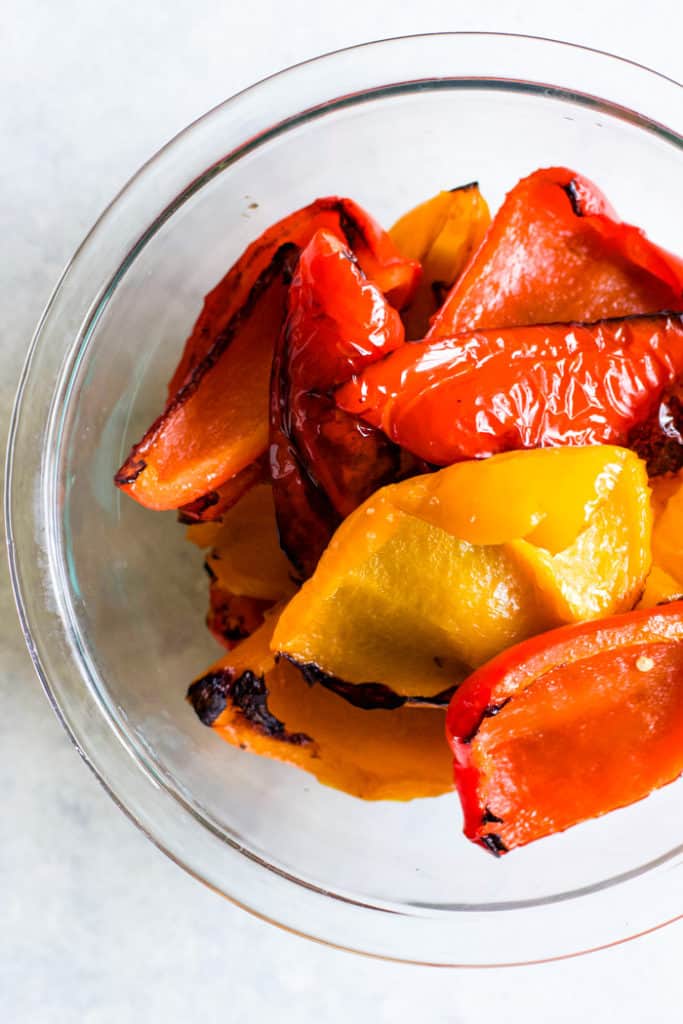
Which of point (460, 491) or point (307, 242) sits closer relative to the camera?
point (460, 491)

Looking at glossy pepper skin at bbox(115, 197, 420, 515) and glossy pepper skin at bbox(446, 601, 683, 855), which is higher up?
glossy pepper skin at bbox(115, 197, 420, 515)

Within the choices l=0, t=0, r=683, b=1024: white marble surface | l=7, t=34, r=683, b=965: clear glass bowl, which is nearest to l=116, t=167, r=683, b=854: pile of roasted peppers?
l=7, t=34, r=683, b=965: clear glass bowl

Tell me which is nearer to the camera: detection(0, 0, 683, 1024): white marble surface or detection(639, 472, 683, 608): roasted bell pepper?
detection(639, 472, 683, 608): roasted bell pepper

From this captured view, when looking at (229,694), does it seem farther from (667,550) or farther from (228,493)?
(667,550)

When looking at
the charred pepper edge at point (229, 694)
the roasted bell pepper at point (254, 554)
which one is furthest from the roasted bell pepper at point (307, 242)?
the charred pepper edge at point (229, 694)

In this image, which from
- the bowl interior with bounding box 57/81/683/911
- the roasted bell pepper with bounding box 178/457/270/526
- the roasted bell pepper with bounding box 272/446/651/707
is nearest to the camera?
the roasted bell pepper with bounding box 272/446/651/707

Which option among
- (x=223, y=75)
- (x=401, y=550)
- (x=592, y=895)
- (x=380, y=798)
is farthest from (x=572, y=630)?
(x=223, y=75)

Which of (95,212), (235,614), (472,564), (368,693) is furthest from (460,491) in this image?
(95,212)

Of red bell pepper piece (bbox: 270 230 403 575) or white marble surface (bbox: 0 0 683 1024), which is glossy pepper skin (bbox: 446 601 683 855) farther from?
white marble surface (bbox: 0 0 683 1024)
